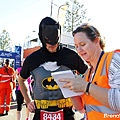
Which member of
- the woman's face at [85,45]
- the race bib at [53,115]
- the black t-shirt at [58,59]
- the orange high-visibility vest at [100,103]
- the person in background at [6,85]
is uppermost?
the woman's face at [85,45]

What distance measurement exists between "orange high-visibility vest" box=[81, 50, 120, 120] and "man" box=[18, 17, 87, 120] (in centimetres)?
72

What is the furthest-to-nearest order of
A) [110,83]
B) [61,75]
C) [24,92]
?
[24,92], [61,75], [110,83]

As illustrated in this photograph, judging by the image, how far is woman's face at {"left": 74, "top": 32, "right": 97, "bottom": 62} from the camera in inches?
59.1

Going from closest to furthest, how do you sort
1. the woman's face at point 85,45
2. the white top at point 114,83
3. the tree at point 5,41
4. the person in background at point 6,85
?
the white top at point 114,83 → the woman's face at point 85,45 → the person in background at point 6,85 → the tree at point 5,41

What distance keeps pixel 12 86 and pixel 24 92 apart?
16.6 ft

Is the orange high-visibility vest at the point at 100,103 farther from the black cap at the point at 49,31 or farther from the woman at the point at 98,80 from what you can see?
the black cap at the point at 49,31

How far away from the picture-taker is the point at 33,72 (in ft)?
7.51

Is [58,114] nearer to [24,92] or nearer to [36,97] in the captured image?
[36,97]

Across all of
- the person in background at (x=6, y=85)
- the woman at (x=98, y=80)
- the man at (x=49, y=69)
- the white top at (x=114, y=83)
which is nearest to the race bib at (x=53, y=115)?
the man at (x=49, y=69)

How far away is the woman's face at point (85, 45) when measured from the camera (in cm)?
150

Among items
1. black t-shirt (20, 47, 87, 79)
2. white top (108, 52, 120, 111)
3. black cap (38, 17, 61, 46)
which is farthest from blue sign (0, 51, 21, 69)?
white top (108, 52, 120, 111)

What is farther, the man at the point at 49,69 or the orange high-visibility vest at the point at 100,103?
the man at the point at 49,69

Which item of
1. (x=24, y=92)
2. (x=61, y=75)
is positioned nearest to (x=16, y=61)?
(x=24, y=92)

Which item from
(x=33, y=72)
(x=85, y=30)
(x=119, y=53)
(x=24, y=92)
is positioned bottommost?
(x=24, y=92)
